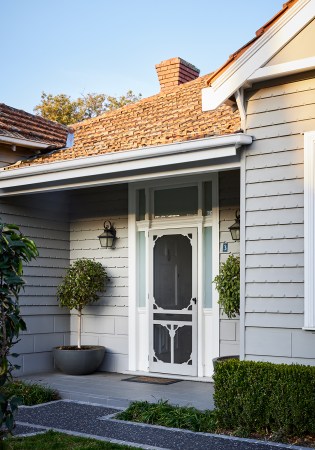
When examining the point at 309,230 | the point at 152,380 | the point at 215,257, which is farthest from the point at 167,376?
the point at 309,230

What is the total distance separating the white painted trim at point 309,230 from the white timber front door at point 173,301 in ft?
10.3

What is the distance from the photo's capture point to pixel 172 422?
652 centimetres

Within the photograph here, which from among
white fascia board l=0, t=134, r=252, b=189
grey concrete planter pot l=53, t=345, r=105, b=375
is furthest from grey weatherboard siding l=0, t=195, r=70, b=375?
white fascia board l=0, t=134, r=252, b=189

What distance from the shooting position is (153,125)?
31.8ft

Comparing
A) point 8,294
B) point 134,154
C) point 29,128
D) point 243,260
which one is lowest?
point 8,294

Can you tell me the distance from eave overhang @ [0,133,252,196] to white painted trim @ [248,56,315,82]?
0.65 metres

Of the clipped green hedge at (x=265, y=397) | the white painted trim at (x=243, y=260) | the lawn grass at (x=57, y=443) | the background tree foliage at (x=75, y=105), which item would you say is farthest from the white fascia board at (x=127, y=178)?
the background tree foliage at (x=75, y=105)

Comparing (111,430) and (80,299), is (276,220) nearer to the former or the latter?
(111,430)

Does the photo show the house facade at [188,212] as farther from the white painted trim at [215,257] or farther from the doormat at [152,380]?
the doormat at [152,380]

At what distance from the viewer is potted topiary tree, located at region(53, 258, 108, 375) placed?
9773mm

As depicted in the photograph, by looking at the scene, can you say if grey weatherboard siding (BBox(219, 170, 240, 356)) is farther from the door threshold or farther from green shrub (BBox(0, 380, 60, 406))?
green shrub (BBox(0, 380, 60, 406))

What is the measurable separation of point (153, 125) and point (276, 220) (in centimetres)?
358

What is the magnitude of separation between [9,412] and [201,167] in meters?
4.26

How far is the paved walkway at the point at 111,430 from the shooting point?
5.75 meters
